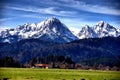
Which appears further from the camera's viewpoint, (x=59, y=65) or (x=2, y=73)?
(x=59, y=65)

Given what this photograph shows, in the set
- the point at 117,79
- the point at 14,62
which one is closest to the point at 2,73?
the point at 117,79

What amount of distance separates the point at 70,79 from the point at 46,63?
534 inches

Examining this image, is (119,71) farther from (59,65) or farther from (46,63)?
(59,65)

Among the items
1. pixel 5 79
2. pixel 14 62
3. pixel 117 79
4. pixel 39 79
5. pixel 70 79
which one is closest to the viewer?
pixel 117 79

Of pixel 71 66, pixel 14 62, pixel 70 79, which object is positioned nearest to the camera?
pixel 70 79

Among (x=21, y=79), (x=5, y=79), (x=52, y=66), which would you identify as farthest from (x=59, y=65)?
(x=5, y=79)

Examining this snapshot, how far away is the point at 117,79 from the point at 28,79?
555cm

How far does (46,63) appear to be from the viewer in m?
32.4

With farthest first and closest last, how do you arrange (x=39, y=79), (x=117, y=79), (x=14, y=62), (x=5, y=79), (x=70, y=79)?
(x=14, y=62) < (x=70, y=79) < (x=39, y=79) < (x=5, y=79) < (x=117, y=79)

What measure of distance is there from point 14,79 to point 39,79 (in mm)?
1315

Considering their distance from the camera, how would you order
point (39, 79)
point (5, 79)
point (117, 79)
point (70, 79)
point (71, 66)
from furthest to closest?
1. point (71, 66)
2. point (70, 79)
3. point (39, 79)
4. point (5, 79)
5. point (117, 79)

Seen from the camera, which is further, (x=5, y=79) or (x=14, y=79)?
(x=14, y=79)

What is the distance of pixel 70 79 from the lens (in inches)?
749

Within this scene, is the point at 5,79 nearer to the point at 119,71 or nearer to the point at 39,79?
the point at 39,79
